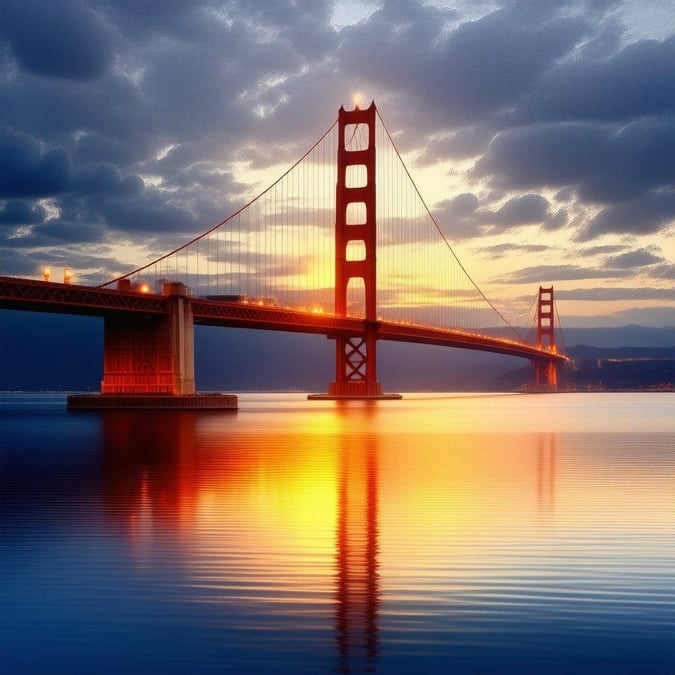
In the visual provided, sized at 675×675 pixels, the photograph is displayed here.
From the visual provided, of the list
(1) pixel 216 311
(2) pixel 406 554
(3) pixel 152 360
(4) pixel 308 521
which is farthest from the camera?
(1) pixel 216 311

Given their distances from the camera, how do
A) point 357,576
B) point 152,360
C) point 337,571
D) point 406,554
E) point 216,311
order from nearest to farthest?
point 357,576 → point 337,571 → point 406,554 → point 152,360 → point 216,311

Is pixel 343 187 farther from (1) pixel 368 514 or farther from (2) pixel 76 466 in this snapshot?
(1) pixel 368 514

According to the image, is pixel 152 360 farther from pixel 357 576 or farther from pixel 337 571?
pixel 357 576

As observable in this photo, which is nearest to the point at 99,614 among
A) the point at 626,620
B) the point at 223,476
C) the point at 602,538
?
the point at 626,620

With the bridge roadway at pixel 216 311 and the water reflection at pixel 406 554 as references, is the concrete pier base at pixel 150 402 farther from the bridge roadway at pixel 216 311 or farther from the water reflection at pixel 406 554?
the water reflection at pixel 406 554

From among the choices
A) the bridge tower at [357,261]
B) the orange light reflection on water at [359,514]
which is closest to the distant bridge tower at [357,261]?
the bridge tower at [357,261]

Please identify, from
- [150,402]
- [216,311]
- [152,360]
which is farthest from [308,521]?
[216,311]

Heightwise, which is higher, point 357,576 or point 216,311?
point 216,311
